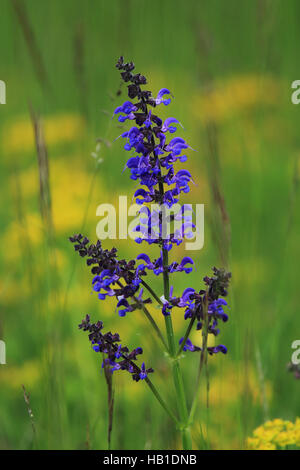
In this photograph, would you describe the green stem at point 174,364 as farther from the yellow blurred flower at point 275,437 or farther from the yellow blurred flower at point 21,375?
the yellow blurred flower at point 21,375

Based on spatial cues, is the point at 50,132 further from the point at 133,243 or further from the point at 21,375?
the point at 21,375

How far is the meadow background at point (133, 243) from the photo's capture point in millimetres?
2121

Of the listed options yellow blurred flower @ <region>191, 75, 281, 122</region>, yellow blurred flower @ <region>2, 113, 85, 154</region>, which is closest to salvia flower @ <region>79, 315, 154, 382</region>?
yellow blurred flower @ <region>2, 113, 85, 154</region>

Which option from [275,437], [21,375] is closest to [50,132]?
[21,375]

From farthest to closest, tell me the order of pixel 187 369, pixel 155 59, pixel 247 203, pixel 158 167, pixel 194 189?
pixel 155 59 < pixel 194 189 < pixel 247 203 < pixel 187 369 < pixel 158 167

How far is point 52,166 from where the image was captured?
4.53m

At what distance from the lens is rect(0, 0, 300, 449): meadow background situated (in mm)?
2121

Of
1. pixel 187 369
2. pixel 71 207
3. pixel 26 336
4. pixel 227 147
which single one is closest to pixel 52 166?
pixel 71 207

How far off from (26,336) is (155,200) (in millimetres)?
1942

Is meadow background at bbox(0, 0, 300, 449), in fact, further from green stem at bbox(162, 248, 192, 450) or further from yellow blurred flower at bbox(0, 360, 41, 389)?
green stem at bbox(162, 248, 192, 450)

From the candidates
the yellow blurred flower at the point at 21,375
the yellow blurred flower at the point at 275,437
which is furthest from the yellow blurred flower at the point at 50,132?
the yellow blurred flower at the point at 275,437

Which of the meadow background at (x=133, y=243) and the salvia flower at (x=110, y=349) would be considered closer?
the salvia flower at (x=110, y=349)

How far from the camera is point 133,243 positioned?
3.64 metres
